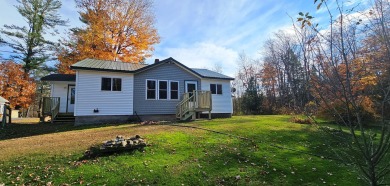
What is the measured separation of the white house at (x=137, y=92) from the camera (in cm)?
1497

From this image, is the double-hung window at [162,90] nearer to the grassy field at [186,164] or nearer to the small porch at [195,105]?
the small porch at [195,105]

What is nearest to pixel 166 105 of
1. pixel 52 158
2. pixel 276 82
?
pixel 52 158

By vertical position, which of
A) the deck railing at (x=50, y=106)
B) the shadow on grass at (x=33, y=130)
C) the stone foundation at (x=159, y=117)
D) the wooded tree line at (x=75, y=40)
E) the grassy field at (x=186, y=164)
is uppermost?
the wooded tree line at (x=75, y=40)

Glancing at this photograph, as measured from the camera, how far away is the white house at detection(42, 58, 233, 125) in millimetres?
14969

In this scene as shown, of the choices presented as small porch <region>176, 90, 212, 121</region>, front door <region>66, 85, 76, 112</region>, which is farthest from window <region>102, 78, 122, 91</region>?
front door <region>66, 85, 76, 112</region>

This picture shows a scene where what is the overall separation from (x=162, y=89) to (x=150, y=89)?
89 centimetres

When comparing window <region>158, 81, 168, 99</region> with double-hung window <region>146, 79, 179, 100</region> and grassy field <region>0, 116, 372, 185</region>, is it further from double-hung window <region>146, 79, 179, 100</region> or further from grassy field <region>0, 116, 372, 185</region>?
grassy field <region>0, 116, 372, 185</region>

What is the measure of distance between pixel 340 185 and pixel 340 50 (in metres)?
4.21

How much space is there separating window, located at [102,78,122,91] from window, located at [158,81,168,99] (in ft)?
9.10

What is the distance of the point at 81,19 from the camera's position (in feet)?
88.0

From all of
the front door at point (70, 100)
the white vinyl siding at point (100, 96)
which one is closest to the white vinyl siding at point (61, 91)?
the front door at point (70, 100)

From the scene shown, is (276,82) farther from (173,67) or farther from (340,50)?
(340,50)

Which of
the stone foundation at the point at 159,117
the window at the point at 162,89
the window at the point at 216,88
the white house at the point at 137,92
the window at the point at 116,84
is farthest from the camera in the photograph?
the window at the point at 216,88

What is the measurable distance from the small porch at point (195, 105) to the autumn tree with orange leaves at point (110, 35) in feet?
40.3
